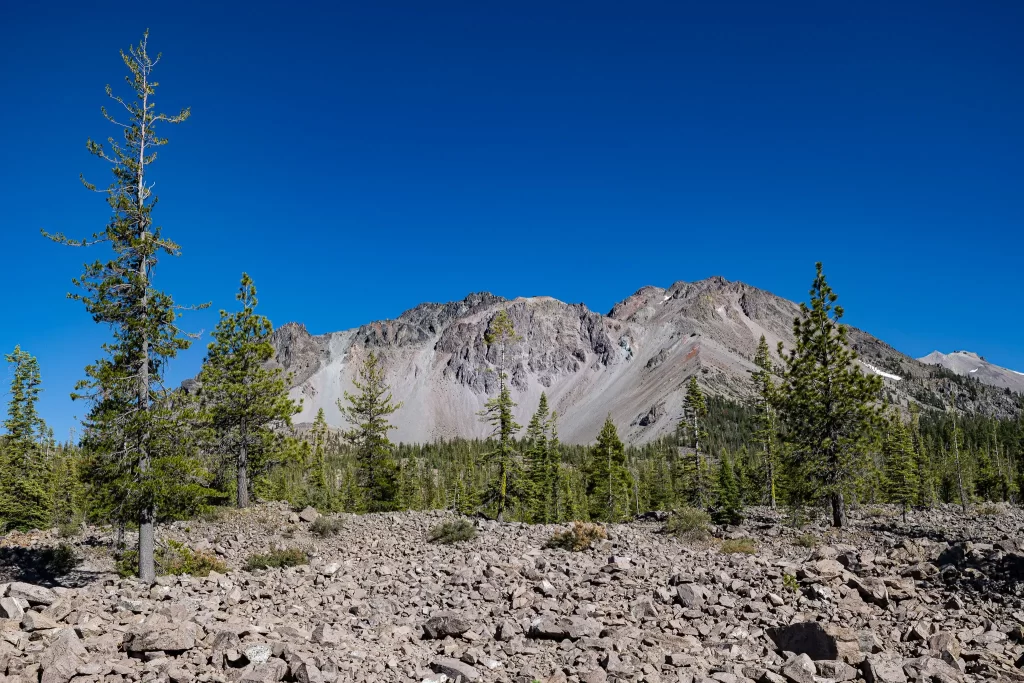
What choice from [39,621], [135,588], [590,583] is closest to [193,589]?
[135,588]

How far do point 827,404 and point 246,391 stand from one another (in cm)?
2802

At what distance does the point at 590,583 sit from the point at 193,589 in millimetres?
10069

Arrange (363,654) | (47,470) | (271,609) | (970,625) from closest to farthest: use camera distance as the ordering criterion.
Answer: (363,654) → (970,625) → (271,609) → (47,470)

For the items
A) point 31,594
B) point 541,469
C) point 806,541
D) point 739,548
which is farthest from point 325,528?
point 541,469

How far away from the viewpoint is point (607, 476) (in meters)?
50.5

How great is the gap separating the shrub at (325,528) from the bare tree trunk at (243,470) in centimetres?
637

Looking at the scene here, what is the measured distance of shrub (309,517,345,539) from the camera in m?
23.2

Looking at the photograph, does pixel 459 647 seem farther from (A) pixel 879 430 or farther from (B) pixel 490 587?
(A) pixel 879 430

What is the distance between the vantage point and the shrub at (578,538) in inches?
733

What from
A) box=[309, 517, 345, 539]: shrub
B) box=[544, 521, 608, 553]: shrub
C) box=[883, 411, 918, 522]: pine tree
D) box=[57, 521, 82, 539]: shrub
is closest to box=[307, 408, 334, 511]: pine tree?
box=[57, 521, 82, 539]: shrub

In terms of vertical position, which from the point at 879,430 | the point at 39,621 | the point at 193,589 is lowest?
the point at 193,589

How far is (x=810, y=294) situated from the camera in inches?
1026

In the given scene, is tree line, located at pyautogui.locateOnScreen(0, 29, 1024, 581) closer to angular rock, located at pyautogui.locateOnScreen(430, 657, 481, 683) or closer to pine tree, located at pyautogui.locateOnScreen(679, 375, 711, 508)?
pine tree, located at pyautogui.locateOnScreen(679, 375, 711, 508)

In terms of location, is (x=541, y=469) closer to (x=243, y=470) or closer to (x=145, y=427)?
(x=243, y=470)
